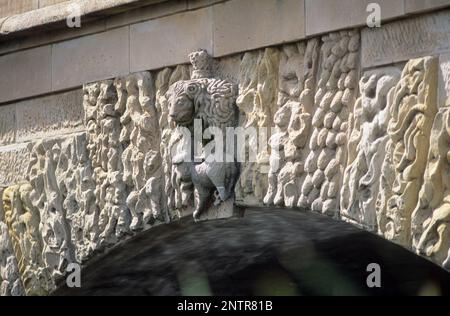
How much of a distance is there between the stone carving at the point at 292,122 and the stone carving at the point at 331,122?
2.5 inches

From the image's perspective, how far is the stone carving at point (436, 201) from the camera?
335 inches

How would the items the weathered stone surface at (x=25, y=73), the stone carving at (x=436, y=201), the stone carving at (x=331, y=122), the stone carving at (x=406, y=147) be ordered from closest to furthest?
the stone carving at (x=436, y=201)
the stone carving at (x=406, y=147)
the stone carving at (x=331, y=122)
the weathered stone surface at (x=25, y=73)

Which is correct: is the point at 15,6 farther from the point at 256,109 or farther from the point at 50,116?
the point at 256,109

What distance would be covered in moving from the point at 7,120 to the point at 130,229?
152cm

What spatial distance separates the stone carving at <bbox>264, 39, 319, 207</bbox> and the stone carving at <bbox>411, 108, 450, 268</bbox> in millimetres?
932

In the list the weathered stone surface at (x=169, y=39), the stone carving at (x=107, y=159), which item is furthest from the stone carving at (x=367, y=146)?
the stone carving at (x=107, y=159)

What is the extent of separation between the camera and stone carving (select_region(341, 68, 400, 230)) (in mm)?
8867

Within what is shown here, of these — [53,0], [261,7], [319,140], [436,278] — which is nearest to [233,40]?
[261,7]

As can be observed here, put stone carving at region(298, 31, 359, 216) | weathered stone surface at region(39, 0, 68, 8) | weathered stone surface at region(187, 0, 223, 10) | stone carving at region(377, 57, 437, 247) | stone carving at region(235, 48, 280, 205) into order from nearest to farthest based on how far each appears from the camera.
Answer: stone carving at region(377, 57, 437, 247) → stone carving at region(298, 31, 359, 216) → stone carving at region(235, 48, 280, 205) → weathered stone surface at region(187, 0, 223, 10) → weathered stone surface at region(39, 0, 68, 8)

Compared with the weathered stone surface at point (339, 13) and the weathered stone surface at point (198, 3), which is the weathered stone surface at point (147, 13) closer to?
the weathered stone surface at point (198, 3)

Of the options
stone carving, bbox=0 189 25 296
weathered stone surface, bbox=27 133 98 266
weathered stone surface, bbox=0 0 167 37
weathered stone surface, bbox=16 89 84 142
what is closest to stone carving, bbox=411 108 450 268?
weathered stone surface, bbox=0 0 167 37

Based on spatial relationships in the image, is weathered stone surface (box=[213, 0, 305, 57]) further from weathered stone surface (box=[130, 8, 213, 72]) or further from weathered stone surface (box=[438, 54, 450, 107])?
weathered stone surface (box=[438, 54, 450, 107])

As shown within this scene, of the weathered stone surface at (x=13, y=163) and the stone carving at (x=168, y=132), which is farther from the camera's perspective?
the weathered stone surface at (x=13, y=163)

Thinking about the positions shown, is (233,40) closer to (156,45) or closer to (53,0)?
(156,45)
